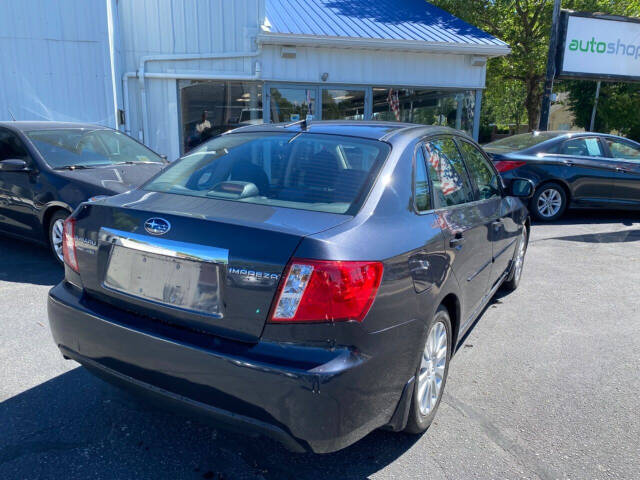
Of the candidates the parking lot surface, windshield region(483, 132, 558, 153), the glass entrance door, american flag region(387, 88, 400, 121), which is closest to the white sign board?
american flag region(387, 88, 400, 121)

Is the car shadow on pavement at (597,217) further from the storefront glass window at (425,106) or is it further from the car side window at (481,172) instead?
the car side window at (481,172)

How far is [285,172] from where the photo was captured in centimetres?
277

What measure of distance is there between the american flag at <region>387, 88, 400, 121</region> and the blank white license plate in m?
9.93

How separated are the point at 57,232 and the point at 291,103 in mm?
6487

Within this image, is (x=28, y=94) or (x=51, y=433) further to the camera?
(x=28, y=94)

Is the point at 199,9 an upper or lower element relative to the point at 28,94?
upper

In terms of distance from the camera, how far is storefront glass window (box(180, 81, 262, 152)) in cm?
1052

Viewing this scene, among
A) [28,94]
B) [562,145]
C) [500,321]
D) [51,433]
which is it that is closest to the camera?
[51,433]

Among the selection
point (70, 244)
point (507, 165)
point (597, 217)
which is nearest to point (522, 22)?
point (597, 217)

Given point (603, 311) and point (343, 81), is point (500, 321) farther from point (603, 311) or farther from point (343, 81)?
point (343, 81)

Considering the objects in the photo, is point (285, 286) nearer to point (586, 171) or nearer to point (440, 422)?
point (440, 422)

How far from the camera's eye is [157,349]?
85.7 inches

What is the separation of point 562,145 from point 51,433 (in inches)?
333

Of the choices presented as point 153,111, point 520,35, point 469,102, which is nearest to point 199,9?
point 153,111
